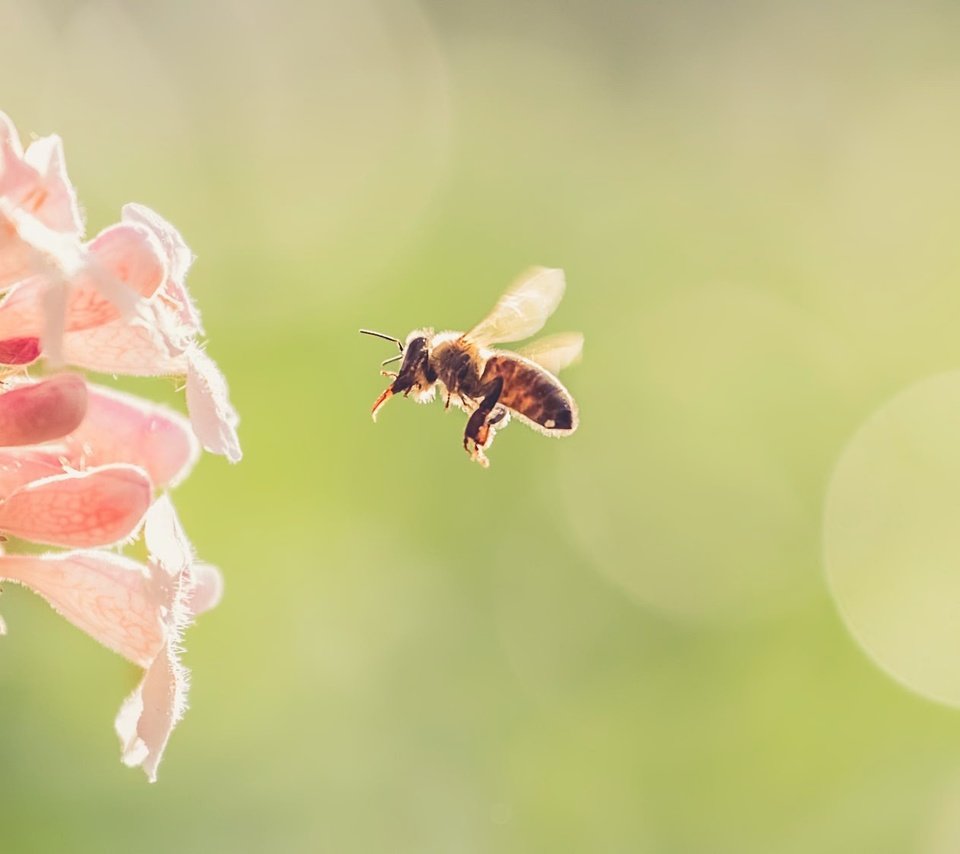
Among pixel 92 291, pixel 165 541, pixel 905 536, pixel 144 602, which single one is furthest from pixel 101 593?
pixel 905 536

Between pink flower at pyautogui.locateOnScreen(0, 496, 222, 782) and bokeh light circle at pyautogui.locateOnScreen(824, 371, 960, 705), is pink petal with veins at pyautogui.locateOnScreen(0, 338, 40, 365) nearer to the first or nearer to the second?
pink flower at pyautogui.locateOnScreen(0, 496, 222, 782)

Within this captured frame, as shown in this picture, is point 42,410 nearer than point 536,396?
Yes

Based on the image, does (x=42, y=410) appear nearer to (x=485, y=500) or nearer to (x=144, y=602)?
(x=144, y=602)

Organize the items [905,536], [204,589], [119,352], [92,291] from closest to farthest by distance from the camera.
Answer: [92,291] → [119,352] → [204,589] → [905,536]

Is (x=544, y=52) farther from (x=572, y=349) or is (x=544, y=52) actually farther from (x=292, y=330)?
(x=572, y=349)

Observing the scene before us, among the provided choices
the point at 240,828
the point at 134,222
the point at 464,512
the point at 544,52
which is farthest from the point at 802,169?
the point at 134,222

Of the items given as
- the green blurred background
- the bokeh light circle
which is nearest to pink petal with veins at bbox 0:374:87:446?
the green blurred background

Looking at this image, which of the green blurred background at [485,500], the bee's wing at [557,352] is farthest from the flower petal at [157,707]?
the green blurred background at [485,500]
